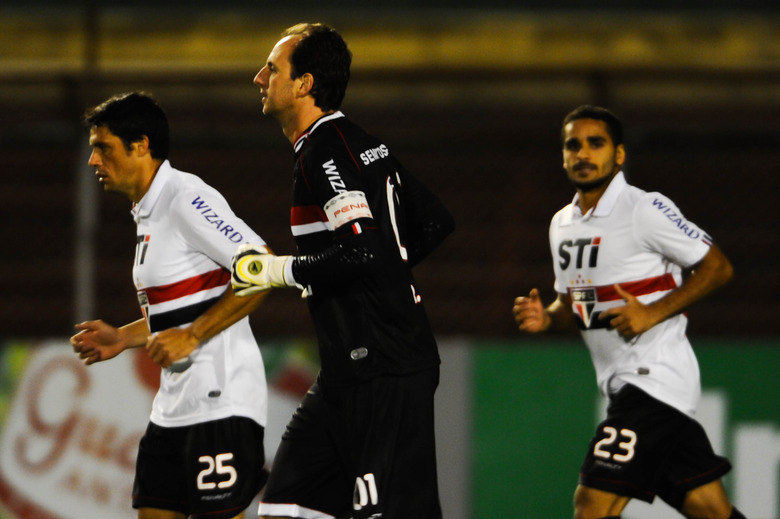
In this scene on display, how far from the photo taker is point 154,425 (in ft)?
14.3

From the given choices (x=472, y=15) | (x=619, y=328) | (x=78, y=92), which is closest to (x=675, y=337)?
(x=619, y=328)

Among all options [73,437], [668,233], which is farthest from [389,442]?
[73,437]

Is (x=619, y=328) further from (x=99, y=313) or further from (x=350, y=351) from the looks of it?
(x=99, y=313)

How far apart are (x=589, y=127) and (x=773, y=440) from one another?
234 centimetres

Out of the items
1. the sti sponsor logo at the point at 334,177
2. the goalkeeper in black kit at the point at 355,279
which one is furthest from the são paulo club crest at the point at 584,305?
the sti sponsor logo at the point at 334,177

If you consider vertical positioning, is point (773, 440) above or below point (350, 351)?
below

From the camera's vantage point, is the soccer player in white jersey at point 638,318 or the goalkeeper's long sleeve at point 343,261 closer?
the goalkeeper's long sleeve at point 343,261

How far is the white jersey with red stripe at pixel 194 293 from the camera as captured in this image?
425cm

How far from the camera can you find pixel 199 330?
4.12 metres

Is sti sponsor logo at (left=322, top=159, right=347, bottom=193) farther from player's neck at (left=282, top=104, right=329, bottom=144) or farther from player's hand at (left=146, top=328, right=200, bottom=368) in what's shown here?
player's hand at (left=146, top=328, right=200, bottom=368)

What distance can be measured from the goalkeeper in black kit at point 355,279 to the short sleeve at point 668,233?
119cm

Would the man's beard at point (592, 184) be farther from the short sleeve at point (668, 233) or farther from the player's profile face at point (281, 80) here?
the player's profile face at point (281, 80)

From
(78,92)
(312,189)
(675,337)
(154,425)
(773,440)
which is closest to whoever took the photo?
(312,189)

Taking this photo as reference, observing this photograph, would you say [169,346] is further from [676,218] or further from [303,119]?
[676,218]
